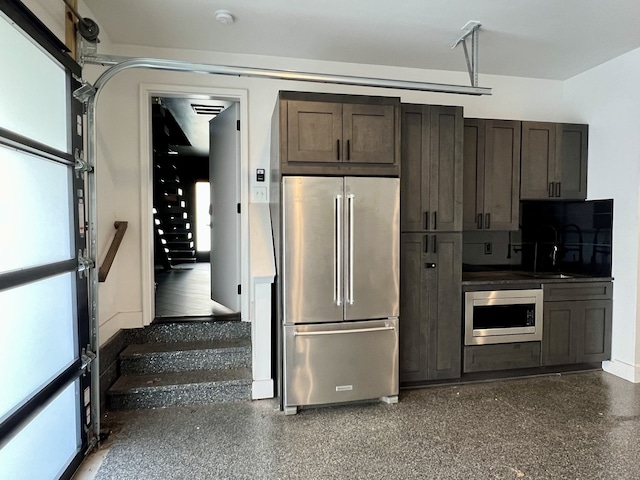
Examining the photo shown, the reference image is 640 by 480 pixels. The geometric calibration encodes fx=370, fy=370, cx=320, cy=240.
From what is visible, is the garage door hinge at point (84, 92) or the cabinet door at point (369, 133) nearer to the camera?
the garage door hinge at point (84, 92)

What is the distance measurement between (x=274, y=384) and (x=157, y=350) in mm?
1051

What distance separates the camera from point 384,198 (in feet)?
9.45

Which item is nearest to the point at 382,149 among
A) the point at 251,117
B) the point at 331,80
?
the point at 331,80

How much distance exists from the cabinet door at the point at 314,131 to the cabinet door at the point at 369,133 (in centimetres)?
6

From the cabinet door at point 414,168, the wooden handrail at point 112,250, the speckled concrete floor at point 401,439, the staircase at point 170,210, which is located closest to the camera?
the speckled concrete floor at point 401,439

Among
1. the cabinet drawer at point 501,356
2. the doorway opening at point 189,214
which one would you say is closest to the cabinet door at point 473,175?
the cabinet drawer at point 501,356

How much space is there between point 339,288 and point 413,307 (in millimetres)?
765

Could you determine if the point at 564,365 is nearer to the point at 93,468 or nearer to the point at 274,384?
the point at 274,384

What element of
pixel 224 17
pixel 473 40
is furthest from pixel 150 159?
pixel 473 40

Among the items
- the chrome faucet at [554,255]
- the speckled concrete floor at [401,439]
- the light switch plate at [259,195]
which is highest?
the light switch plate at [259,195]

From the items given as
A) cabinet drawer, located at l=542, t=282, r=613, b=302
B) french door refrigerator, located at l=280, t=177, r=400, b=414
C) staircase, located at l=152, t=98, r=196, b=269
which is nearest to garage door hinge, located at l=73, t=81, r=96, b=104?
french door refrigerator, located at l=280, t=177, r=400, b=414

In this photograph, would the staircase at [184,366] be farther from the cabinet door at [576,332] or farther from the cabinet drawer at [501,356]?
the cabinet door at [576,332]

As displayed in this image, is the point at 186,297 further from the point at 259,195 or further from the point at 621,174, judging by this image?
the point at 621,174

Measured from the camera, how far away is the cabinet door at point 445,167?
315 centimetres
